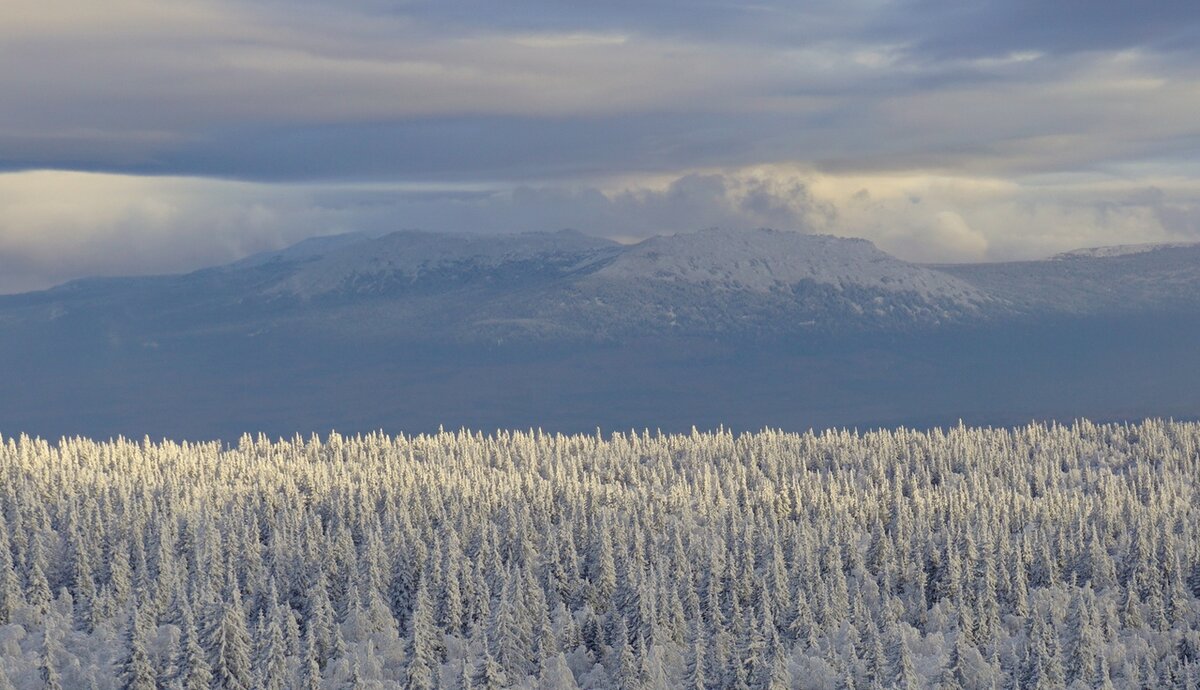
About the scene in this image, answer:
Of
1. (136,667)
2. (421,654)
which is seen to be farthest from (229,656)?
(421,654)

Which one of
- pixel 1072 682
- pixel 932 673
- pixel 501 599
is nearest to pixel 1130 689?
pixel 1072 682

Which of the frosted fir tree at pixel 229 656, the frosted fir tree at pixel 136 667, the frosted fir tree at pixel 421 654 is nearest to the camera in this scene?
the frosted fir tree at pixel 136 667

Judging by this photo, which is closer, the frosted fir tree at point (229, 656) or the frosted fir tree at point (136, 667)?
the frosted fir tree at point (136, 667)

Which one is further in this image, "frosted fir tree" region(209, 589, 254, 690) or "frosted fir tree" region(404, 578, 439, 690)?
"frosted fir tree" region(404, 578, 439, 690)

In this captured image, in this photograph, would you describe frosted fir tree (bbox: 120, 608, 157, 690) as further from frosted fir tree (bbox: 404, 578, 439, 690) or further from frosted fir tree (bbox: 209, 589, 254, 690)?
frosted fir tree (bbox: 404, 578, 439, 690)

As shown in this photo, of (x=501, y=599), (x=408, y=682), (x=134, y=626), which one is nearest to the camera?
(x=134, y=626)

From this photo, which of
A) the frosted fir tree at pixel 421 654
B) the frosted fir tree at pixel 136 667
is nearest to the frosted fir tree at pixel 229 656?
the frosted fir tree at pixel 136 667

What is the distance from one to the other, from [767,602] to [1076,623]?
41767 millimetres

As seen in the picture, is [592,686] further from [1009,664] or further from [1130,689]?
[1130,689]

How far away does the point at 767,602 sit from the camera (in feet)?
649

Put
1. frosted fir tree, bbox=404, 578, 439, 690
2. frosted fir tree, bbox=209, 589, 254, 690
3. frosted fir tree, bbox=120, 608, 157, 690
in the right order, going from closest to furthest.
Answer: frosted fir tree, bbox=120, 608, 157, 690 → frosted fir tree, bbox=209, 589, 254, 690 → frosted fir tree, bbox=404, 578, 439, 690

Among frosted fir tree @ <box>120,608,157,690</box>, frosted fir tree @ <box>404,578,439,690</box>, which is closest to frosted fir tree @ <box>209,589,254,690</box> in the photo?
frosted fir tree @ <box>120,608,157,690</box>

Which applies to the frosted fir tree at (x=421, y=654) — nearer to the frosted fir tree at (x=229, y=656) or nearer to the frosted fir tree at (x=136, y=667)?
the frosted fir tree at (x=229, y=656)

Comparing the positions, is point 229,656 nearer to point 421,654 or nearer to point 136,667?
point 136,667
